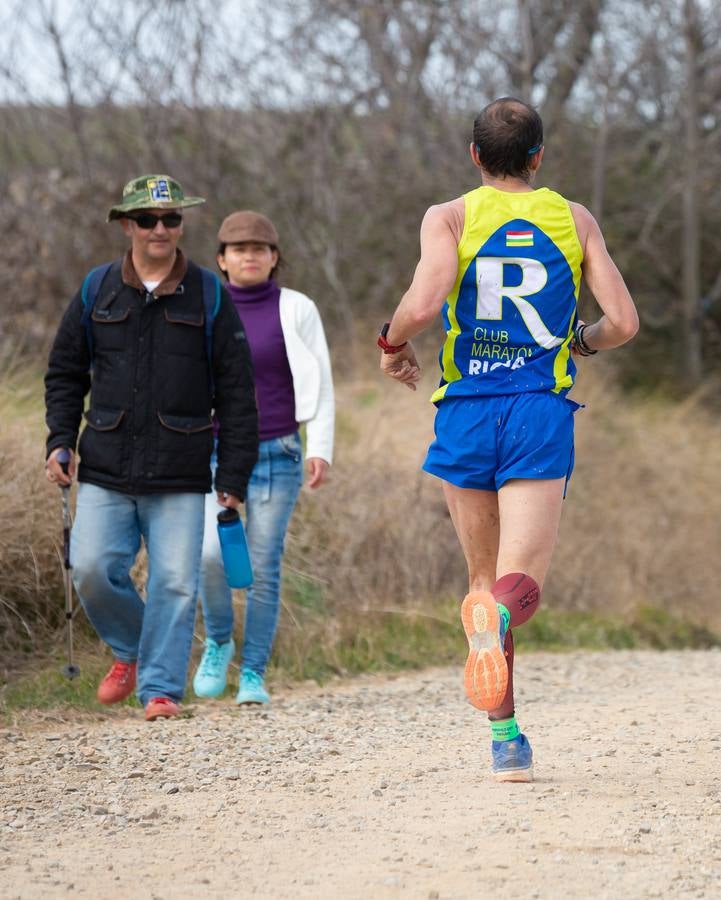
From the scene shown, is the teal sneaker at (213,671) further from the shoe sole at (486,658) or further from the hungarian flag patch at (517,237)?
the hungarian flag patch at (517,237)

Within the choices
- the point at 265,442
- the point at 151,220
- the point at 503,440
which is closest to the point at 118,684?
the point at 265,442

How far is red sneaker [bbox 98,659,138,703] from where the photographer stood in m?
6.66

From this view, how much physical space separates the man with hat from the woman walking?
411 mm

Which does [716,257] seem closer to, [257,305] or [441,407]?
[257,305]

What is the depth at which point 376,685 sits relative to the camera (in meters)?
8.10

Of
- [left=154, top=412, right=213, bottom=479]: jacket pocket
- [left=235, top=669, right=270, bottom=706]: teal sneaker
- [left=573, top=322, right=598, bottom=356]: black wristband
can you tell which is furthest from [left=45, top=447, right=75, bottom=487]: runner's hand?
[left=573, top=322, right=598, bottom=356]: black wristband

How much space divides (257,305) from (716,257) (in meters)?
15.0

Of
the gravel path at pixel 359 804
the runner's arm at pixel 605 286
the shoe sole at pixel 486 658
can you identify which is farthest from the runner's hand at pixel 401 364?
the gravel path at pixel 359 804

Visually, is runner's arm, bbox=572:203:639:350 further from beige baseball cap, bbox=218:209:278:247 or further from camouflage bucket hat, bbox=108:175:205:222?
beige baseball cap, bbox=218:209:278:247

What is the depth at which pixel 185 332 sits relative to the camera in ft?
21.1

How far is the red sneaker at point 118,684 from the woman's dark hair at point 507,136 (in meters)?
2.92

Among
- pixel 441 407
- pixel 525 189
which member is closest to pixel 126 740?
pixel 441 407

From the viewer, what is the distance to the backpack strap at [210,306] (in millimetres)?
6496

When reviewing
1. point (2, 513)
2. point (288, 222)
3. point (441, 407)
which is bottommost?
point (2, 513)
